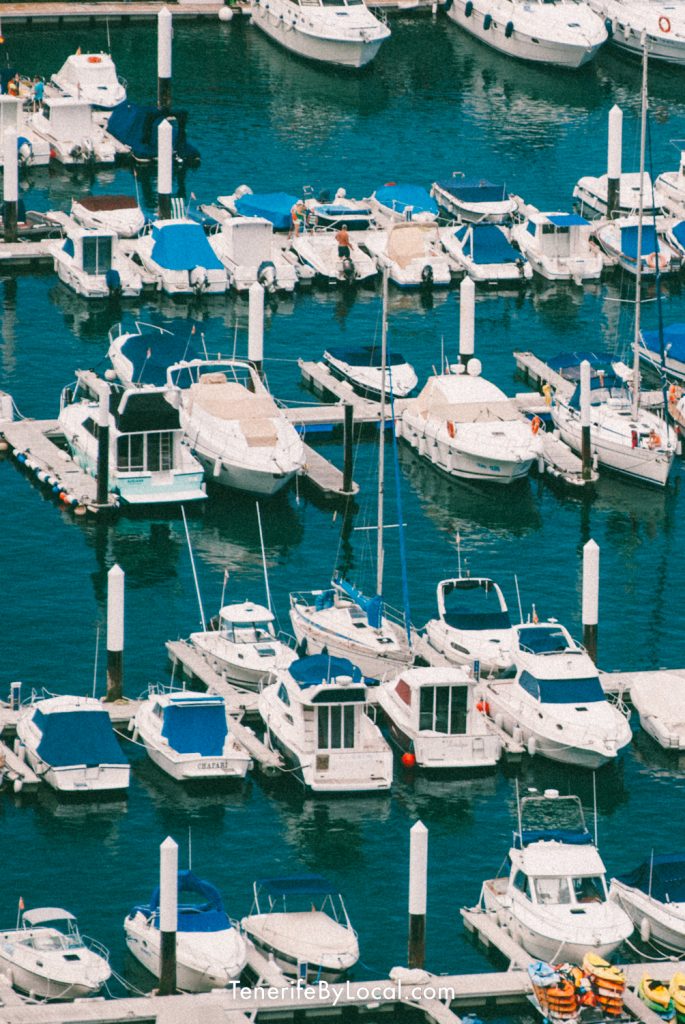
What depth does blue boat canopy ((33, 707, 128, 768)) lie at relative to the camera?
260ft

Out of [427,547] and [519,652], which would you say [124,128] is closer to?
[427,547]

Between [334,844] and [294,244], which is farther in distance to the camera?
[294,244]

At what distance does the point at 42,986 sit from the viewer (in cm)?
6975

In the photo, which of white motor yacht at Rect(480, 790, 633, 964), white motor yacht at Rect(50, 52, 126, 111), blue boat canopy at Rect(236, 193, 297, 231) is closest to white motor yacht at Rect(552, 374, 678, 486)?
blue boat canopy at Rect(236, 193, 297, 231)

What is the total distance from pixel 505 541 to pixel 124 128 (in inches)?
1715

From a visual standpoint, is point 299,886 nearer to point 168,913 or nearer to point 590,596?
point 168,913

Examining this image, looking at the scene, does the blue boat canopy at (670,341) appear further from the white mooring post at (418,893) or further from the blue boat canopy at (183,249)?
the white mooring post at (418,893)

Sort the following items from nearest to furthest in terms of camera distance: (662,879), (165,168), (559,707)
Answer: (662,879)
(559,707)
(165,168)

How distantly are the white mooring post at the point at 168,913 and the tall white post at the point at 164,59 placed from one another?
73.8 meters

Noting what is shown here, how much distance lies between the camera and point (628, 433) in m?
103

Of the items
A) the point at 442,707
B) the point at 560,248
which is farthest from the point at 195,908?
the point at 560,248

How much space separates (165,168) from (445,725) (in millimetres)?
47724

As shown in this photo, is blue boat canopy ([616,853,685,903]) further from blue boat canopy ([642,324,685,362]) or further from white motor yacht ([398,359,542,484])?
blue boat canopy ([642,324,685,362])

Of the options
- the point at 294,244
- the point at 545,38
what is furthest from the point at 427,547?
the point at 545,38
